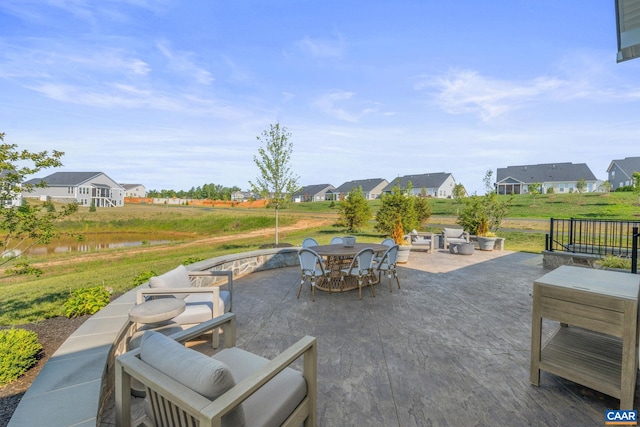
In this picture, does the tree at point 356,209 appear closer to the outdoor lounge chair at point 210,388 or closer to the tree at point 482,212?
the tree at point 482,212

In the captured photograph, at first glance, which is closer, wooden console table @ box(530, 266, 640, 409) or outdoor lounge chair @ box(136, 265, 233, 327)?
wooden console table @ box(530, 266, 640, 409)

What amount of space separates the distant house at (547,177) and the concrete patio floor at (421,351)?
4226 centimetres

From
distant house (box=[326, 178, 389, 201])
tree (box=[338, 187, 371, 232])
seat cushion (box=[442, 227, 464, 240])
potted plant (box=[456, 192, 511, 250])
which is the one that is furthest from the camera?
distant house (box=[326, 178, 389, 201])

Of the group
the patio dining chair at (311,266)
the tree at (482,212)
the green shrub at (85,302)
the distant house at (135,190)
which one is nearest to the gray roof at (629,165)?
the tree at (482,212)

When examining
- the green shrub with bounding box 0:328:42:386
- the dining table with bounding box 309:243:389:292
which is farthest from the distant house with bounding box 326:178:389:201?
the green shrub with bounding box 0:328:42:386

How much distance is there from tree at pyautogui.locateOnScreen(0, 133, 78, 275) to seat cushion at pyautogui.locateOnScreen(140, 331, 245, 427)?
3.93 meters

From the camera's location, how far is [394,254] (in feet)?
17.7

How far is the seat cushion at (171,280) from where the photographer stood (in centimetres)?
324

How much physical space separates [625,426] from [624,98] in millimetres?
11308

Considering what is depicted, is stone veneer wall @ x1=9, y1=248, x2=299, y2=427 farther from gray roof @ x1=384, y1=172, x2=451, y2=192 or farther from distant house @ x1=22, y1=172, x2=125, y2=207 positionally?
gray roof @ x1=384, y1=172, x2=451, y2=192

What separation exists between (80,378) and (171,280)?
164 cm

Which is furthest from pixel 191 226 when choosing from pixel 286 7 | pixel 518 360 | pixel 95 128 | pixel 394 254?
pixel 518 360

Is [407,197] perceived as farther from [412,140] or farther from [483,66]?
[483,66]

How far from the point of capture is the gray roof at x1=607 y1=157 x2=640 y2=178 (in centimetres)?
3888
